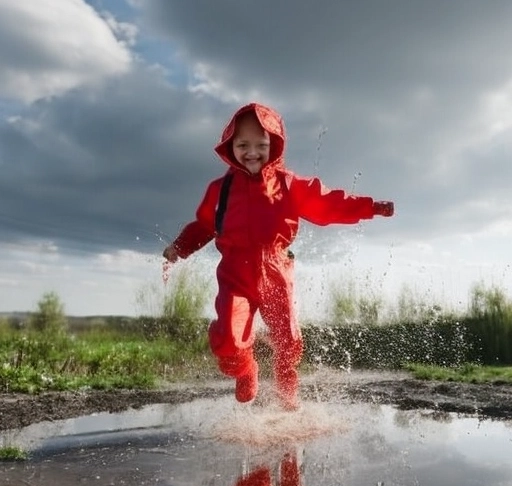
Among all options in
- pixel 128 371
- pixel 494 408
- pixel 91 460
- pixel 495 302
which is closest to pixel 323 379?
pixel 128 371

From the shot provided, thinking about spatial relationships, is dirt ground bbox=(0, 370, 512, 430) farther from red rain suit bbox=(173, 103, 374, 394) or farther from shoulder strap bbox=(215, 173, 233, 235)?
shoulder strap bbox=(215, 173, 233, 235)

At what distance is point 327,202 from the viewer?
505 cm

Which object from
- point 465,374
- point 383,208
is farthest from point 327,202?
point 465,374

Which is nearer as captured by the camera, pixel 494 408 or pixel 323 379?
pixel 494 408

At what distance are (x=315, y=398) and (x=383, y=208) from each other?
2.61 metres

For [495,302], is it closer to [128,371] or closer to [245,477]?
[128,371]

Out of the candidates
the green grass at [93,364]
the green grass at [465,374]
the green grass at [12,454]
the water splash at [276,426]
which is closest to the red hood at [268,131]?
the water splash at [276,426]

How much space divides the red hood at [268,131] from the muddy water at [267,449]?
1876mm

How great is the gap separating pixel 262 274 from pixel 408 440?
1.46m

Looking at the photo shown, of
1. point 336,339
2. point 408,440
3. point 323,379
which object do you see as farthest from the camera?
point 336,339

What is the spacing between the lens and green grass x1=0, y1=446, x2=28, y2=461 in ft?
13.1

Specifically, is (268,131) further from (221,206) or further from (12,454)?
(12,454)

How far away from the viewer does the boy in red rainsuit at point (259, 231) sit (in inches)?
189

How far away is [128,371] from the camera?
1026 cm
